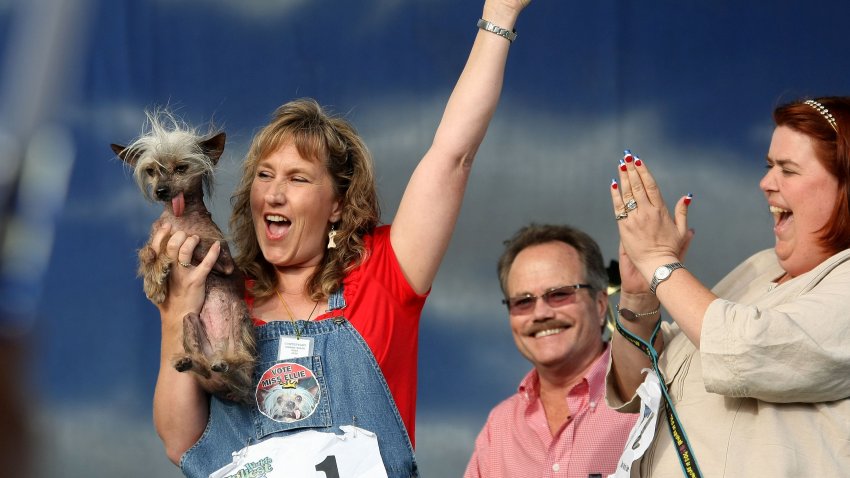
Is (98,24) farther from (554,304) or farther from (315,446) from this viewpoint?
(315,446)

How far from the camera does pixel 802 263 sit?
2221mm

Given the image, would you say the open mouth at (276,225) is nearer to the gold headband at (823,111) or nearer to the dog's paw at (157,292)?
the dog's paw at (157,292)

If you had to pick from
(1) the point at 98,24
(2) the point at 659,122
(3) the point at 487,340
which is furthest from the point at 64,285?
(2) the point at 659,122

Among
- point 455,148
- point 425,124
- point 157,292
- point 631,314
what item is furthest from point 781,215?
point 425,124

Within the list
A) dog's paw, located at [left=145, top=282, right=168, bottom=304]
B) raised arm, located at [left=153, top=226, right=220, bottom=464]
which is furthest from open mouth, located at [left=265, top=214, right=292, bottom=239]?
dog's paw, located at [left=145, top=282, right=168, bottom=304]

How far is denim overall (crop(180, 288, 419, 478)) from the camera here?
7.81 feet

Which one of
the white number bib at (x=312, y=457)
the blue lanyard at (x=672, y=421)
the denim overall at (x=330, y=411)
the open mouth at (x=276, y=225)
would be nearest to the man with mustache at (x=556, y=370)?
the blue lanyard at (x=672, y=421)

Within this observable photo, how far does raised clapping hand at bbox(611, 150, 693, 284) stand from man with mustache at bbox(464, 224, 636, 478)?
971 millimetres

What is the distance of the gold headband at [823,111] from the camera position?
7.20 ft

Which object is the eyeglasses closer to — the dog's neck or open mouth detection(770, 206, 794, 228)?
open mouth detection(770, 206, 794, 228)

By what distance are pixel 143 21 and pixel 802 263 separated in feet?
8.52

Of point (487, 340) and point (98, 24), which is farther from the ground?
point (98, 24)

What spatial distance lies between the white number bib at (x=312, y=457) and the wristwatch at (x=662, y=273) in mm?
705

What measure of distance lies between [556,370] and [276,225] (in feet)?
3.87
